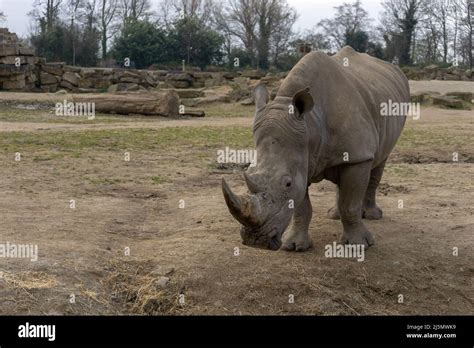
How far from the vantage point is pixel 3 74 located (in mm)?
30172

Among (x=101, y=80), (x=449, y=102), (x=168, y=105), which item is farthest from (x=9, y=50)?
(x=449, y=102)

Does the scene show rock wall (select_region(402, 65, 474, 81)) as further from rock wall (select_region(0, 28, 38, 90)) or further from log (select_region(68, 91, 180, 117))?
log (select_region(68, 91, 180, 117))

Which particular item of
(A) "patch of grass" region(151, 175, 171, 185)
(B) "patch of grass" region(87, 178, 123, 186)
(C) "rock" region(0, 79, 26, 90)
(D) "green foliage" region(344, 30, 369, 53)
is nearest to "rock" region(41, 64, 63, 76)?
(C) "rock" region(0, 79, 26, 90)

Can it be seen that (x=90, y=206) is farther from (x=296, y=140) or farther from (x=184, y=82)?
(x=184, y=82)

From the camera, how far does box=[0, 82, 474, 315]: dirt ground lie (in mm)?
5684

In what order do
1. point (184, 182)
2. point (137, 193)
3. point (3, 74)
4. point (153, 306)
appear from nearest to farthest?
point (153, 306), point (137, 193), point (184, 182), point (3, 74)

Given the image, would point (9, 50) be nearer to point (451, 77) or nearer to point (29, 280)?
point (451, 77)

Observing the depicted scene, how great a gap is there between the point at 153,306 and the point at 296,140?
1745mm

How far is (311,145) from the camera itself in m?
6.05

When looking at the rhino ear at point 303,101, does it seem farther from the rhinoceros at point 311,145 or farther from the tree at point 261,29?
the tree at point 261,29

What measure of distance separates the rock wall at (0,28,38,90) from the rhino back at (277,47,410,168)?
25487mm

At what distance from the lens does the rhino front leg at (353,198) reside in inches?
257

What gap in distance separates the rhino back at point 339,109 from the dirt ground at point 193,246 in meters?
1.07

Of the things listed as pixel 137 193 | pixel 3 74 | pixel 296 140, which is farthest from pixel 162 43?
pixel 296 140
